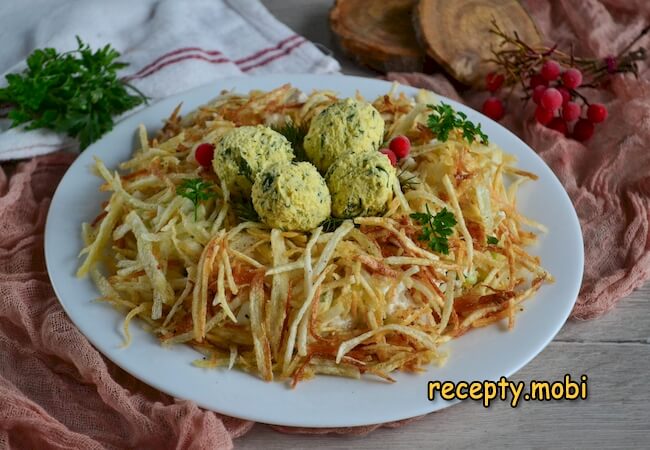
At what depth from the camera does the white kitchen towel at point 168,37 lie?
472 cm

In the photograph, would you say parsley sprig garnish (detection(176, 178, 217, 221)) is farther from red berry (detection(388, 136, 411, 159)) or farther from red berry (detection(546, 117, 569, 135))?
red berry (detection(546, 117, 569, 135))

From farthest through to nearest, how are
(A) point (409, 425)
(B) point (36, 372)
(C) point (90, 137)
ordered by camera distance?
(C) point (90, 137) < (B) point (36, 372) < (A) point (409, 425)

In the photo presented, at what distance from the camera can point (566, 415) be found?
3.11 meters

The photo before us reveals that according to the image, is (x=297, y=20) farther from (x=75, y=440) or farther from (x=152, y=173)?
(x=75, y=440)

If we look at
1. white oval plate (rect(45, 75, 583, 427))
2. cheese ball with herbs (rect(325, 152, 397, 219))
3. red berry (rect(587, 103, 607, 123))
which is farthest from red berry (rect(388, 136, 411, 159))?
red berry (rect(587, 103, 607, 123))

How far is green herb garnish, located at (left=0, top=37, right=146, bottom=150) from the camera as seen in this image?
4.27 meters

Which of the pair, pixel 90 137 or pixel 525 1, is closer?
pixel 90 137

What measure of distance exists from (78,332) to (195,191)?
715mm

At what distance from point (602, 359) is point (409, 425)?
0.92m

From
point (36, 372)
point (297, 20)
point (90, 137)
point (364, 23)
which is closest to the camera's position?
point (36, 372)

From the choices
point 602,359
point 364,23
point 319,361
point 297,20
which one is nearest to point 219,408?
point 319,361

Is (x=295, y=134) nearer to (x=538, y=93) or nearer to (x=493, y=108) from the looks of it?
(x=493, y=108)

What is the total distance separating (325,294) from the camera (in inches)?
120

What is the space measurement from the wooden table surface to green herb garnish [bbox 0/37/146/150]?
209 centimetres
